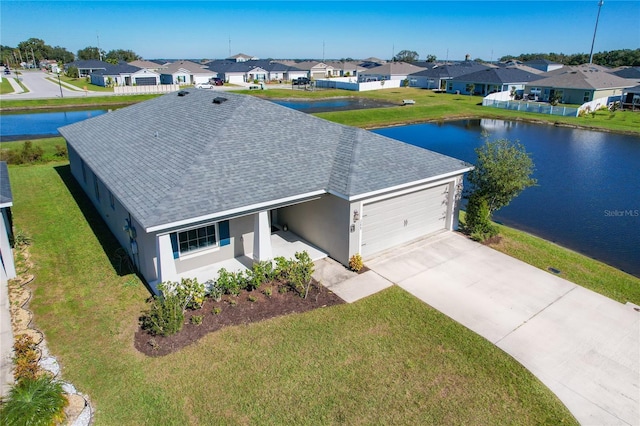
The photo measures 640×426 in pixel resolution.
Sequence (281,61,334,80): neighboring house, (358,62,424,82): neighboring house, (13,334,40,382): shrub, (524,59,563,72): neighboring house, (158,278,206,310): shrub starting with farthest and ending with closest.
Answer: (524,59,563,72): neighboring house, (281,61,334,80): neighboring house, (358,62,424,82): neighboring house, (158,278,206,310): shrub, (13,334,40,382): shrub

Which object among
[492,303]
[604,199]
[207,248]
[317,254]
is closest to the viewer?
[492,303]

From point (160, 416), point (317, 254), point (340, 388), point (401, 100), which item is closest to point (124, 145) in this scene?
point (317, 254)

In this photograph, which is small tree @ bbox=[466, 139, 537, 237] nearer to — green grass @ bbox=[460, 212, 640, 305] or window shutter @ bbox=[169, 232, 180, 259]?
green grass @ bbox=[460, 212, 640, 305]

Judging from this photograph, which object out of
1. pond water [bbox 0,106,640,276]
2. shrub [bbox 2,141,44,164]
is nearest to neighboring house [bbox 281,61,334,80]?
pond water [bbox 0,106,640,276]

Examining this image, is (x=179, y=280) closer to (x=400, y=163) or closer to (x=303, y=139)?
(x=303, y=139)

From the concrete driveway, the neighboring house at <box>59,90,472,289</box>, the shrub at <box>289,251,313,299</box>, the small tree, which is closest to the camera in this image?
the concrete driveway
